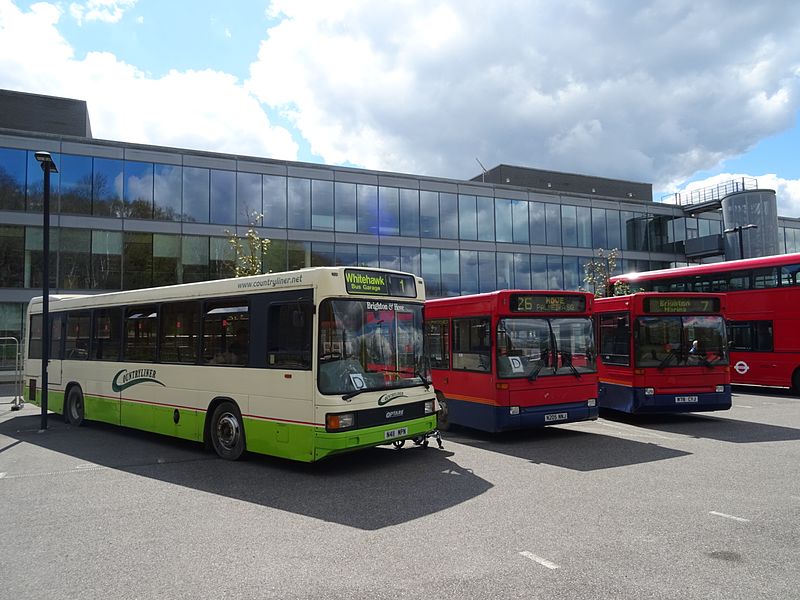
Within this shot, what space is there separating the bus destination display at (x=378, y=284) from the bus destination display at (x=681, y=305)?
6108mm

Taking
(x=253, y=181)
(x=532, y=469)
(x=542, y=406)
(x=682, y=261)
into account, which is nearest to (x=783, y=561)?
(x=532, y=469)

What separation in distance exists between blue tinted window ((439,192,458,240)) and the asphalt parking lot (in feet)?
88.6

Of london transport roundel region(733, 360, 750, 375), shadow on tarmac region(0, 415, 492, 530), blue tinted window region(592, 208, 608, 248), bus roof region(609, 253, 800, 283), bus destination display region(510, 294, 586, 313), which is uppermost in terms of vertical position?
blue tinted window region(592, 208, 608, 248)

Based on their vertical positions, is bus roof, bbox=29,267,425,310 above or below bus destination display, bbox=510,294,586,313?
above

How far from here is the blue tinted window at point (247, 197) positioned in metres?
30.8

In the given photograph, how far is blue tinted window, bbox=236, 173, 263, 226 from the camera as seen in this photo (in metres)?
30.8

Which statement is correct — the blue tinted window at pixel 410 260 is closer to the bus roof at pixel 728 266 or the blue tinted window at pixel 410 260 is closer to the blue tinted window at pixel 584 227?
the blue tinted window at pixel 584 227

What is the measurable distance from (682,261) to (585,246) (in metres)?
9.02

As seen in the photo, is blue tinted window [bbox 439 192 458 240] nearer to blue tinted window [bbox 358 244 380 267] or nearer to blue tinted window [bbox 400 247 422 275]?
blue tinted window [bbox 400 247 422 275]

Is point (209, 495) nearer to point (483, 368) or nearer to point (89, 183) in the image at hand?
point (483, 368)

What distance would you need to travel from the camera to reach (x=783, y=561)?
464cm

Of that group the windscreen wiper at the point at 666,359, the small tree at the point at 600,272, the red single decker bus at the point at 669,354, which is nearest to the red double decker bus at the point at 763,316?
the red single decker bus at the point at 669,354

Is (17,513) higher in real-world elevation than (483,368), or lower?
lower

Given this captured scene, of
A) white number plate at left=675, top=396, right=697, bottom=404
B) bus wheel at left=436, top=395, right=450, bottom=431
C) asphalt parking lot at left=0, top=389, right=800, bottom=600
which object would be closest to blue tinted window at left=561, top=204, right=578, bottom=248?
white number plate at left=675, top=396, right=697, bottom=404
